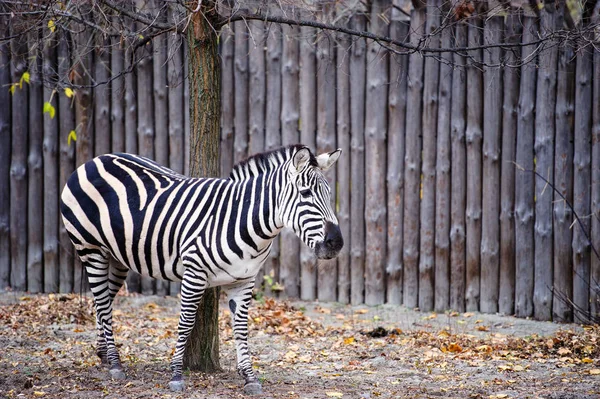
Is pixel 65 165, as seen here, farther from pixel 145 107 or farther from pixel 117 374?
pixel 117 374

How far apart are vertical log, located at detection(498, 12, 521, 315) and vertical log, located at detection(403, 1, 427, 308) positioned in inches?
35.3

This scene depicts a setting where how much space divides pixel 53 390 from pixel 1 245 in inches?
168

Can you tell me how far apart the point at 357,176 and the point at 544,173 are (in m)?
2.00

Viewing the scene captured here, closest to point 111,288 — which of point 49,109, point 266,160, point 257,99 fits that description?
point 266,160

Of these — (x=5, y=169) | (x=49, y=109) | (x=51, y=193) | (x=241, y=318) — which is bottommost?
(x=241, y=318)

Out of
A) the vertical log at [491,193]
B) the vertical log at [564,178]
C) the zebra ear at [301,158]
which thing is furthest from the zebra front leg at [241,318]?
the vertical log at [564,178]

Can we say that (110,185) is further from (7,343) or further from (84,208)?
(7,343)

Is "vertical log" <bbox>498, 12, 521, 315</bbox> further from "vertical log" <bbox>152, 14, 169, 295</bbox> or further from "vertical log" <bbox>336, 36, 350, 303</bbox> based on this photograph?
"vertical log" <bbox>152, 14, 169, 295</bbox>

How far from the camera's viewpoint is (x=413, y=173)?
27.1 feet

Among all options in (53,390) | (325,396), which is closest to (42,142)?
(53,390)

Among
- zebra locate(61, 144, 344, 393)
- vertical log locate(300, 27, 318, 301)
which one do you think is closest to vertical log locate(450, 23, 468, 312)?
vertical log locate(300, 27, 318, 301)

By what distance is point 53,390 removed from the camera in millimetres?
5406

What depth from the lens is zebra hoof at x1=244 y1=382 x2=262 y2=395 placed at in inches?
215

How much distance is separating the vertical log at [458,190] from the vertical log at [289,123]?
69.2 inches
